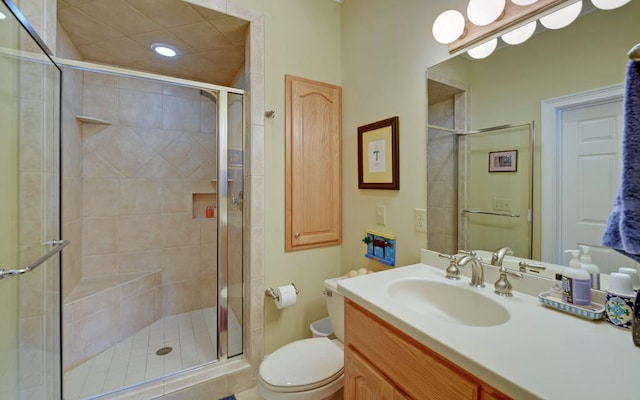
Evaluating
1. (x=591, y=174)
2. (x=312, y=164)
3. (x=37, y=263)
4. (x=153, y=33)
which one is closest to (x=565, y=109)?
(x=591, y=174)

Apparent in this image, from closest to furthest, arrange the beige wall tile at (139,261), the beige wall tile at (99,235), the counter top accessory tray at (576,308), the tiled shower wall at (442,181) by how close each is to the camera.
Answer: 1. the counter top accessory tray at (576,308)
2. the tiled shower wall at (442,181)
3. the beige wall tile at (99,235)
4. the beige wall tile at (139,261)

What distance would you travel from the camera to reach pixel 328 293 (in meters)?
1.59

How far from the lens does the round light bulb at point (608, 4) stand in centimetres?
81

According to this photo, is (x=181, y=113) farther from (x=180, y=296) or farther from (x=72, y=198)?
(x=180, y=296)

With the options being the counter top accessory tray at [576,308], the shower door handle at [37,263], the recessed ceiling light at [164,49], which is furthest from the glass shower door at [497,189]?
the recessed ceiling light at [164,49]

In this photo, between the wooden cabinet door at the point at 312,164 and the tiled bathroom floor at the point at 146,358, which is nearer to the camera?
the tiled bathroom floor at the point at 146,358

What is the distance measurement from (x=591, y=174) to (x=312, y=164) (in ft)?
4.58

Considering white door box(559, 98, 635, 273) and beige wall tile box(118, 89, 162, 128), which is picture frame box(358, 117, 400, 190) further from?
beige wall tile box(118, 89, 162, 128)

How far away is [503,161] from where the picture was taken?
43.6 inches

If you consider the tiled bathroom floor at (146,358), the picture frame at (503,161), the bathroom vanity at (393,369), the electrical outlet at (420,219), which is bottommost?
the tiled bathroom floor at (146,358)

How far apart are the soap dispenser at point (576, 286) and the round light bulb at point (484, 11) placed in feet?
3.21

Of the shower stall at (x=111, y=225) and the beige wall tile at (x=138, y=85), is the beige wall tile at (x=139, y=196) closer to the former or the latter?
the shower stall at (x=111, y=225)

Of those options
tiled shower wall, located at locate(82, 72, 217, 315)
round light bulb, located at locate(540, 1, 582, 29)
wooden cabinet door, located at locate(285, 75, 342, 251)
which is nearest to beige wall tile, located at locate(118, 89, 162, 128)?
tiled shower wall, located at locate(82, 72, 217, 315)

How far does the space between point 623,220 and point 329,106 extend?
1673mm
